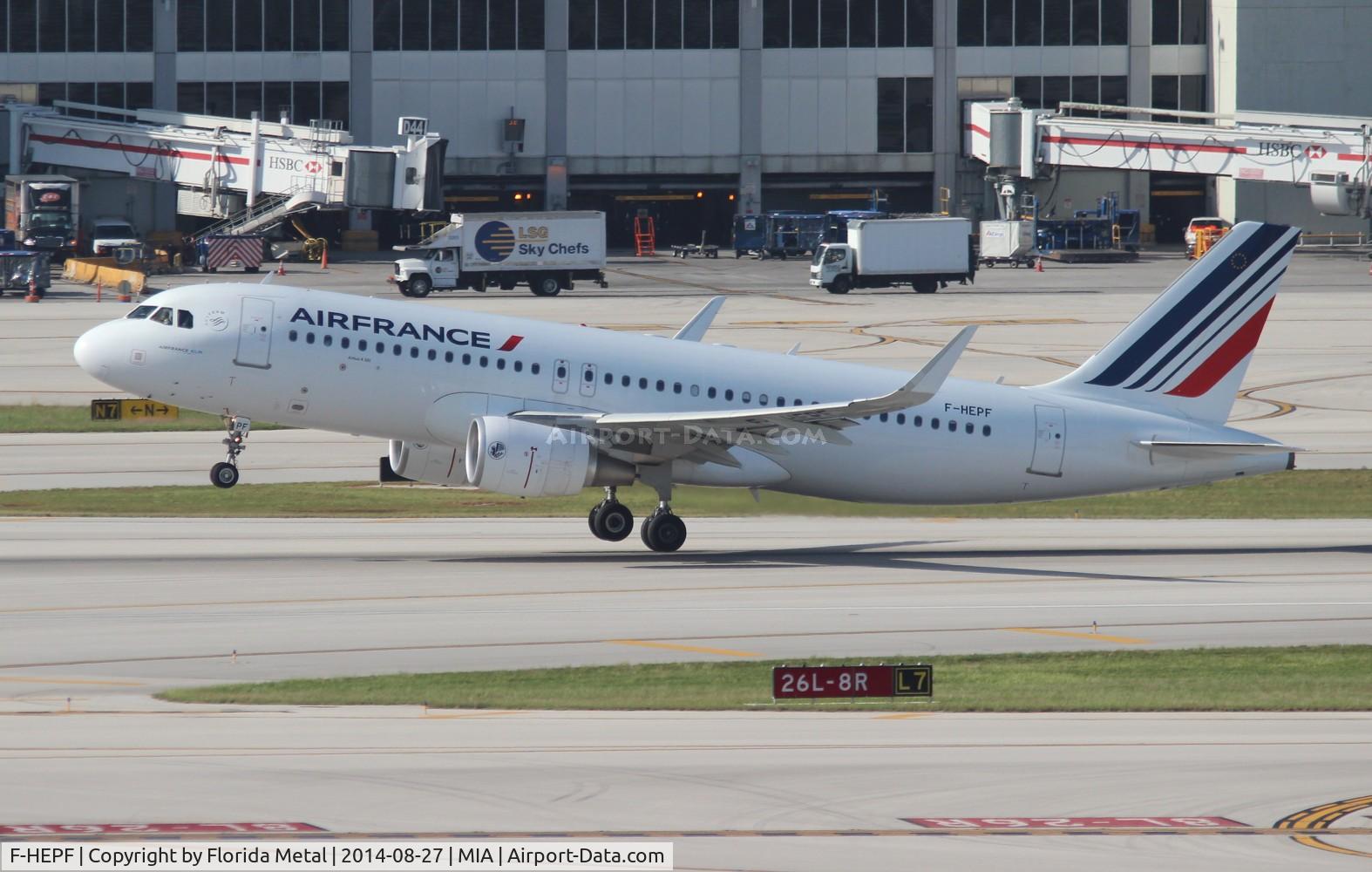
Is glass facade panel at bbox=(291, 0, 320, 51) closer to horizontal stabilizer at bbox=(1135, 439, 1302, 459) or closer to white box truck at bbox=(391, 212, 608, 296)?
white box truck at bbox=(391, 212, 608, 296)

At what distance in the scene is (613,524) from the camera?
3738 centimetres

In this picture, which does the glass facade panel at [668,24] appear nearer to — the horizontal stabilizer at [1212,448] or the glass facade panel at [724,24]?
the glass facade panel at [724,24]

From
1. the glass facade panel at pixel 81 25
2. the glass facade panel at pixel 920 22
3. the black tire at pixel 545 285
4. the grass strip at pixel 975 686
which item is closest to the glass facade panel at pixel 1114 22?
the glass facade panel at pixel 920 22

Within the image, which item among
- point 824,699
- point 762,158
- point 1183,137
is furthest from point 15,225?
point 824,699

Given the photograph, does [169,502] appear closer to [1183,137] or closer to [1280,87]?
[1183,137]

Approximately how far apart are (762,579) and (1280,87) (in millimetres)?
110199

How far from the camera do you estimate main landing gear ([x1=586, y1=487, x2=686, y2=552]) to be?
37219 millimetres

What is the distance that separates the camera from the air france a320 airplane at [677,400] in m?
35.8

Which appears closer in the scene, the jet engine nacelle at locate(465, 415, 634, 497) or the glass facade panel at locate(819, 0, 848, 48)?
the jet engine nacelle at locate(465, 415, 634, 497)

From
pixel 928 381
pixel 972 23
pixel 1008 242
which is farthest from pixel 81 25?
pixel 928 381

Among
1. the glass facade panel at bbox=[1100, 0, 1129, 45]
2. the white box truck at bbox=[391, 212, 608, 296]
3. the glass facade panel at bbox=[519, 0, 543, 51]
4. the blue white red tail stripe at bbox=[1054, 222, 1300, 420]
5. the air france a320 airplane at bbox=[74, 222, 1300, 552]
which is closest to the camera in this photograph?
the air france a320 airplane at bbox=[74, 222, 1300, 552]

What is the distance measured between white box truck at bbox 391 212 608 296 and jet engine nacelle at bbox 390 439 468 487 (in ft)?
209

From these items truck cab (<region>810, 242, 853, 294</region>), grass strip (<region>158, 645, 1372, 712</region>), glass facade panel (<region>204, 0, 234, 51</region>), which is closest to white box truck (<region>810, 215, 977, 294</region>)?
truck cab (<region>810, 242, 853, 294</region>)

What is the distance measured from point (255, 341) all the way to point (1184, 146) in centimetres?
10380
